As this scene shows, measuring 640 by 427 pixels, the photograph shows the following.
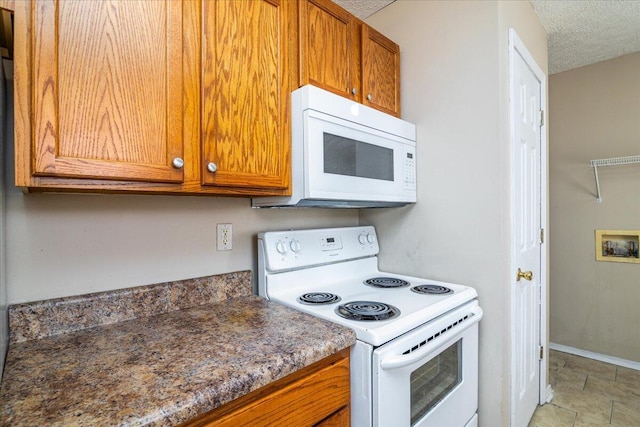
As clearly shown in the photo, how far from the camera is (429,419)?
1.17 m

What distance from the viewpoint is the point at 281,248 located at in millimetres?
1484

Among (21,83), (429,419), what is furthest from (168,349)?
(429,419)

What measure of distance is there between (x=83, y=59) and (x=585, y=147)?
3437 mm

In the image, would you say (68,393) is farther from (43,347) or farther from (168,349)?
Answer: (43,347)

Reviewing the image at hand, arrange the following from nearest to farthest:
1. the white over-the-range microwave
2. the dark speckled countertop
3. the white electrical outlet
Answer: the dark speckled countertop → the white over-the-range microwave → the white electrical outlet

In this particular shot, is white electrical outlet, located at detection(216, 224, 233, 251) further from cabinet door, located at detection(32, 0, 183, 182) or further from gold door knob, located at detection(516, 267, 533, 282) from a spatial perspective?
gold door knob, located at detection(516, 267, 533, 282)

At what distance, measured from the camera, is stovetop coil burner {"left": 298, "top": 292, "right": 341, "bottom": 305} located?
4.36 feet

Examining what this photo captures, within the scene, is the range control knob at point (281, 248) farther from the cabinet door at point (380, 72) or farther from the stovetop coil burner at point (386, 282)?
the cabinet door at point (380, 72)

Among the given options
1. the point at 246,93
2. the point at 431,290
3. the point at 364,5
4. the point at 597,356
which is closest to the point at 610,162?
the point at 597,356

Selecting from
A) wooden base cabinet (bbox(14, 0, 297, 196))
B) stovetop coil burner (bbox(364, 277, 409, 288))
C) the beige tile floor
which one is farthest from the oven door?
the beige tile floor

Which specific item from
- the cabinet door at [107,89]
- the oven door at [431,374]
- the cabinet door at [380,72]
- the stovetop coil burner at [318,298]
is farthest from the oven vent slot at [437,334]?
the cabinet door at [380,72]

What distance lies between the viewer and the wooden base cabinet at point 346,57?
1.33 metres

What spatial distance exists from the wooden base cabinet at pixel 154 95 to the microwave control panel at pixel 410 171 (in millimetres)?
715

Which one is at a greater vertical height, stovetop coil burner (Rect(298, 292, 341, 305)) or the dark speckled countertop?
stovetop coil burner (Rect(298, 292, 341, 305))
